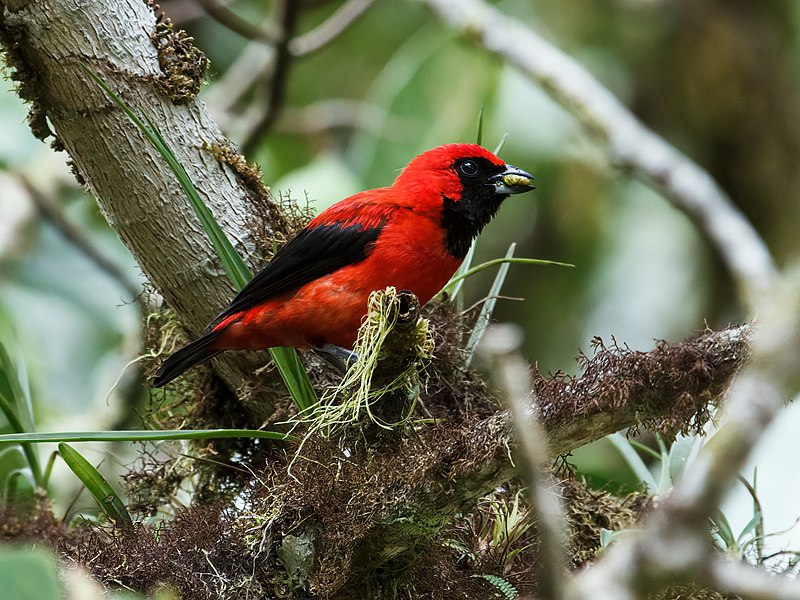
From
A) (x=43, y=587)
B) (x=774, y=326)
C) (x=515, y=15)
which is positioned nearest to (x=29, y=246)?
(x=515, y=15)

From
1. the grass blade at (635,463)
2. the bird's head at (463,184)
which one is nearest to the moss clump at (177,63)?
the bird's head at (463,184)

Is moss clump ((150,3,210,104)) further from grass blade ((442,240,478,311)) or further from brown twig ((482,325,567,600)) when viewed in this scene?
brown twig ((482,325,567,600))

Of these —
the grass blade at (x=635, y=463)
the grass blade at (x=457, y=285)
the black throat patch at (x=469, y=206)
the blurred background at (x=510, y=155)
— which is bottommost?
the grass blade at (x=635, y=463)

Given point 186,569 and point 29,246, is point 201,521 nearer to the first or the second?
point 186,569

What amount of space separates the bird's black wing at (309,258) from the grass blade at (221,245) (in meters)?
0.06

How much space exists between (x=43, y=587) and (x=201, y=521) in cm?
178

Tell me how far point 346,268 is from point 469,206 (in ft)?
2.02

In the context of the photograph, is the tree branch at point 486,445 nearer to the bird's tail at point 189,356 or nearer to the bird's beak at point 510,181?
the bird's tail at point 189,356

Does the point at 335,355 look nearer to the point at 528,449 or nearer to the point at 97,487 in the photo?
the point at 97,487

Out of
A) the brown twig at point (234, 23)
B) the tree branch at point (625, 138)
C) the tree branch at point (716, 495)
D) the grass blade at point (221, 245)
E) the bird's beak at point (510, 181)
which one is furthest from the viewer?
the brown twig at point (234, 23)

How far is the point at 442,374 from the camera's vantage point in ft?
12.3

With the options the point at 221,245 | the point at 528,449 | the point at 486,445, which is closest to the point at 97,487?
the point at 221,245

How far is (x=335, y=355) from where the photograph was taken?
3689mm

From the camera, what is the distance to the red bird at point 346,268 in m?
3.55
